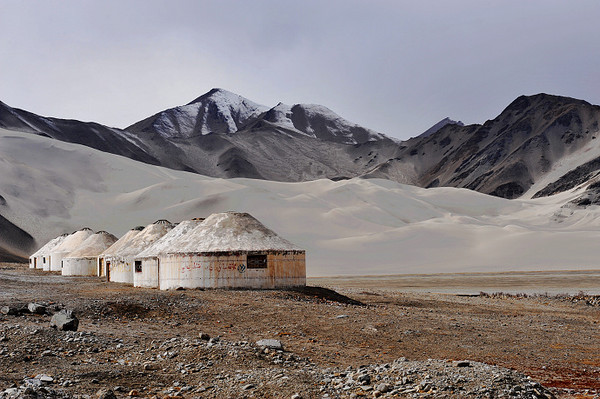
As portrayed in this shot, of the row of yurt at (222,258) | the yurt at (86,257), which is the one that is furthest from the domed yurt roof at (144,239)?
the yurt at (86,257)

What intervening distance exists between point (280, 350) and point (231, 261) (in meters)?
13.4

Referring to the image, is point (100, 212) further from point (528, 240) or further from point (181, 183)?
point (528, 240)

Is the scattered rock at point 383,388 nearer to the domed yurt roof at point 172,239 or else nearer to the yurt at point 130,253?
the domed yurt roof at point 172,239

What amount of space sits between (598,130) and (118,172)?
107 meters

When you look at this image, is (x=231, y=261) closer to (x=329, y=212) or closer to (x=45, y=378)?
(x=45, y=378)

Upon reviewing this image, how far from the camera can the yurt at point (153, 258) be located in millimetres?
29719

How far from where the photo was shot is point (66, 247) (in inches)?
2245

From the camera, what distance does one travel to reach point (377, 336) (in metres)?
16.8

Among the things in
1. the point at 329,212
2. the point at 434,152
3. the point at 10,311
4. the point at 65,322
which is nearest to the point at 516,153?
the point at 434,152

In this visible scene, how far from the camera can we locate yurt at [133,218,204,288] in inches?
1170

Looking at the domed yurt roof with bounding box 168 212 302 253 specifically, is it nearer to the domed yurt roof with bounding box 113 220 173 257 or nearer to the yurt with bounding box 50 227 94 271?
the domed yurt roof with bounding box 113 220 173 257

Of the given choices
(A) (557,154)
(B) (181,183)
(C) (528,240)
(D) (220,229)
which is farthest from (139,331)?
(A) (557,154)

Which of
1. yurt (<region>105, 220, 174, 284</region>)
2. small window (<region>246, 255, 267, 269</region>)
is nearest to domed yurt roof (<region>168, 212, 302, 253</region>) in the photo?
small window (<region>246, 255, 267, 269</region>)

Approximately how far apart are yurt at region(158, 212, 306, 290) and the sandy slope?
115ft
